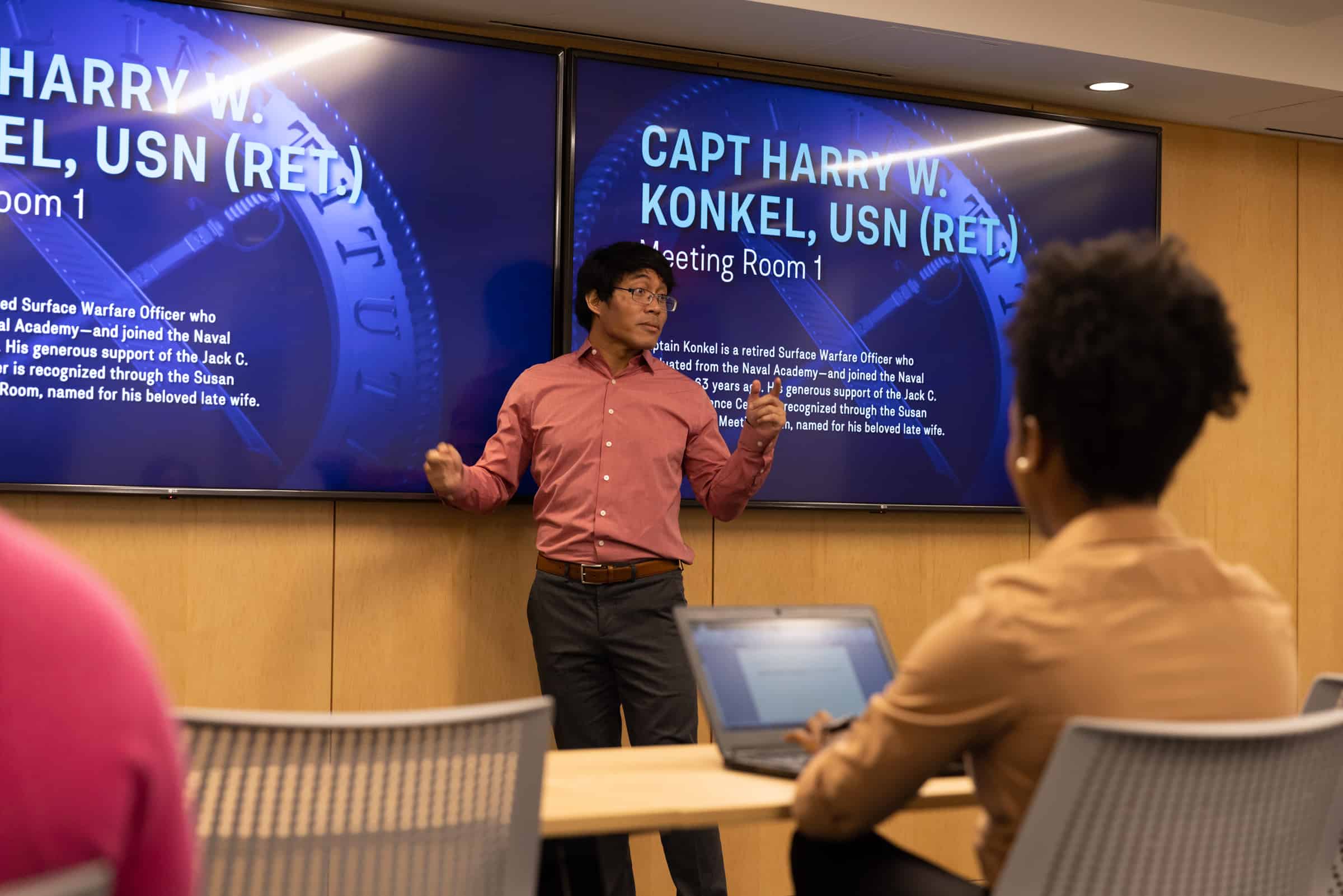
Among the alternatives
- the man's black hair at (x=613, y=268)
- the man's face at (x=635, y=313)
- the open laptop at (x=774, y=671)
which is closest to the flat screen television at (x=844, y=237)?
the man's black hair at (x=613, y=268)

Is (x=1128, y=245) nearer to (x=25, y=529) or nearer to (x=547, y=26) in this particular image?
→ (x=25, y=529)

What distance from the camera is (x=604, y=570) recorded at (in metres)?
3.56

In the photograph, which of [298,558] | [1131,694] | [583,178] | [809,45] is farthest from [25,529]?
[809,45]

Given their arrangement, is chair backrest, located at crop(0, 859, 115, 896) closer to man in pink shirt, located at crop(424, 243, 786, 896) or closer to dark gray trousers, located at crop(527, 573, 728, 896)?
man in pink shirt, located at crop(424, 243, 786, 896)

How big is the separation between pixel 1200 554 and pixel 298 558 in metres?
2.69

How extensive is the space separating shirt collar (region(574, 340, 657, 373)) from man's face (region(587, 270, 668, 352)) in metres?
0.07

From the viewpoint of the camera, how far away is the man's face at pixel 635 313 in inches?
145

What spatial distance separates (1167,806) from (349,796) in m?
0.88

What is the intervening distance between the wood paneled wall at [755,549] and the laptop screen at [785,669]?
1583 millimetres

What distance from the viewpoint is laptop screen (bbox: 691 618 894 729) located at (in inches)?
81.0

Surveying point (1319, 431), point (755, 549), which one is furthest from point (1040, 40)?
point (1319, 431)

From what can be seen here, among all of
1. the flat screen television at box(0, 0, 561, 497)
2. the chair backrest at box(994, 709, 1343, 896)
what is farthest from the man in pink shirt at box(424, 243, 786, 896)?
the chair backrest at box(994, 709, 1343, 896)

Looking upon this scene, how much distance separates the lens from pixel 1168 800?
1.46m

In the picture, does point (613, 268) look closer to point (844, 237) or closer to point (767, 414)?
point (767, 414)
